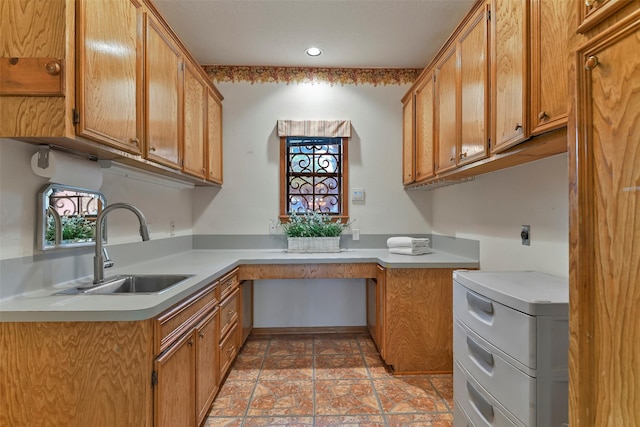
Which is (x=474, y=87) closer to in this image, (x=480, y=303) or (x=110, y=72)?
(x=480, y=303)

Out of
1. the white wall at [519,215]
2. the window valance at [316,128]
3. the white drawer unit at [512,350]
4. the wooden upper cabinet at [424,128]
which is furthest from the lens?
the window valance at [316,128]

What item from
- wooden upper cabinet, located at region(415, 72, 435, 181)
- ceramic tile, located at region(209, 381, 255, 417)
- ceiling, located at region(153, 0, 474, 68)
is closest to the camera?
ceramic tile, located at region(209, 381, 255, 417)

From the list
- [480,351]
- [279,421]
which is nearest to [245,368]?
[279,421]

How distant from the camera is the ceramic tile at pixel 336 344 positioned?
8.47 ft

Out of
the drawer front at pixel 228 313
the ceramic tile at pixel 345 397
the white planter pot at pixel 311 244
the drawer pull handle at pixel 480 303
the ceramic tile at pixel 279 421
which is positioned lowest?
the ceramic tile at pixel 279 421

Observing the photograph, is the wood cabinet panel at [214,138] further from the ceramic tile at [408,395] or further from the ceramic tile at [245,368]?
the ceramic tile at [408,395]

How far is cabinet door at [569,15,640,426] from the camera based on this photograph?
2.00 ft

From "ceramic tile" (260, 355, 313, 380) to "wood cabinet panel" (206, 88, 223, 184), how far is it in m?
1.62

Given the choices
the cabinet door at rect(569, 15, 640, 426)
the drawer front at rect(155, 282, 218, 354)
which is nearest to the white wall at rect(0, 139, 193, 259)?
the drawer front at rect(155, 282, 218, 354)

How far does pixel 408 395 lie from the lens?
1.95 meters

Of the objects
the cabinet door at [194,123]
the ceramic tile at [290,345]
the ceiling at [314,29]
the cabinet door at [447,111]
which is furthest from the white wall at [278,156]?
the ceramic tile at [290,345]

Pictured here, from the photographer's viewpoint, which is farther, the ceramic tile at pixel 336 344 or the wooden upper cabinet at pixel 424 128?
the ceramic tile at pixel 336 344

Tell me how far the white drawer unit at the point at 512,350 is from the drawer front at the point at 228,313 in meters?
1.43

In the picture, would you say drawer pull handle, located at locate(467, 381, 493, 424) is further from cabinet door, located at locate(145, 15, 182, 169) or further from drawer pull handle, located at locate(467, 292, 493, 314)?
cabinet door, located at locate(145, 15, 182, 169)
